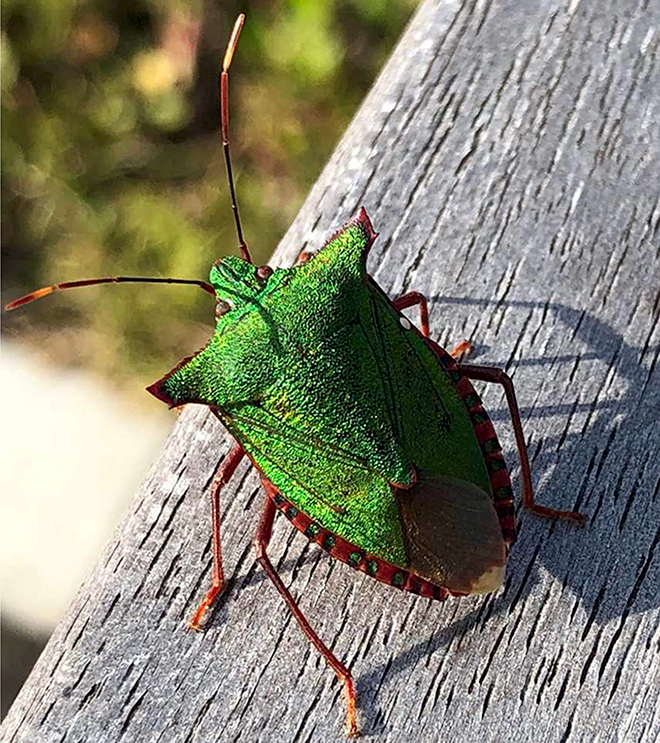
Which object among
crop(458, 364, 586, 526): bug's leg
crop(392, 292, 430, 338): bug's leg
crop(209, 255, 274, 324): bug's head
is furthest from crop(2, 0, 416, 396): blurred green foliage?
crop(458, 364, 586, 526): bug's leg

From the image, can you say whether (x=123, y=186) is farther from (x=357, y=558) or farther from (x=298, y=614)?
(x=298, y=614)

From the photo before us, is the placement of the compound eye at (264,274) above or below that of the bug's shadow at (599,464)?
above

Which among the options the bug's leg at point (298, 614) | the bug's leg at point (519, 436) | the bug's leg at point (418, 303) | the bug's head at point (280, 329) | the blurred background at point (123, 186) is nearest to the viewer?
the bug's leg at point (298, 614)

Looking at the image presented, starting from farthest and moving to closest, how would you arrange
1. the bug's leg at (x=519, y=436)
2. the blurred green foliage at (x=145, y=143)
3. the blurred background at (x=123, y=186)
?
the blurred green foliage at (x=145, y=143) < the blurred background at (x=123, y=186) < the bug's leg at (x=519, y=436)

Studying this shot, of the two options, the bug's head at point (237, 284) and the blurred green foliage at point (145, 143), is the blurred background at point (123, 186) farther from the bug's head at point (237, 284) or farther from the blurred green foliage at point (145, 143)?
the bug's head at point (237, 284)

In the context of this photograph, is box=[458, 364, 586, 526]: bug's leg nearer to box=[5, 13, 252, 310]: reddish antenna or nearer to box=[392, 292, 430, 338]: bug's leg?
box=[392, 292, 430, 338]: bug's leg

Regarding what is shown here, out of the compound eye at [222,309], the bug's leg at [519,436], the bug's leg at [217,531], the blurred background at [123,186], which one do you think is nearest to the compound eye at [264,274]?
the compound eye at [222,309]

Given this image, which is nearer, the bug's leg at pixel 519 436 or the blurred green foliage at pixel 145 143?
the bug's leg at pixel 519 436
